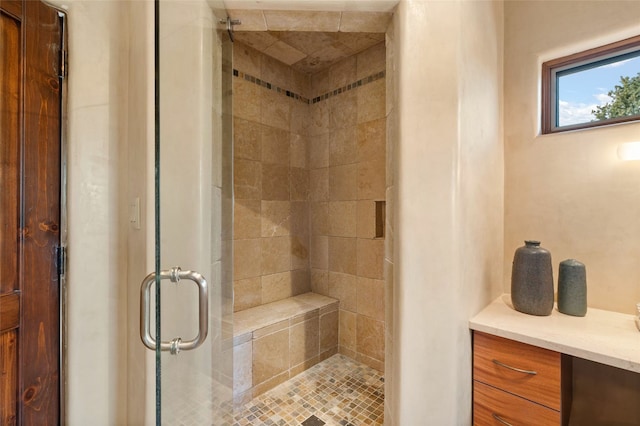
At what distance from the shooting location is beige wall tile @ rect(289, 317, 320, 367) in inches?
81.4

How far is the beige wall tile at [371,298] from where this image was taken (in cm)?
216

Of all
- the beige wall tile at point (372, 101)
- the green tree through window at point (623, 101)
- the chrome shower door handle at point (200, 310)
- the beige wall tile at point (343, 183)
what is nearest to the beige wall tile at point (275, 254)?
the beige wall tile at point (343, 183)

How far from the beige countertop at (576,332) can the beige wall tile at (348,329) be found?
120 centimetres

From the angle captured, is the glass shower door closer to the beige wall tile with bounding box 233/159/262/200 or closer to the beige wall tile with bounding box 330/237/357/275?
the beige wall tile with bounding box 233/159/262/200

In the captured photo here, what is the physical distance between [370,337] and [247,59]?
8.13ft

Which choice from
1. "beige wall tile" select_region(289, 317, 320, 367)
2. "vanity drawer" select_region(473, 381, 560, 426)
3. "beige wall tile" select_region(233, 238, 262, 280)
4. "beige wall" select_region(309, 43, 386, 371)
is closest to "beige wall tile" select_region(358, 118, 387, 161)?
"beige wall" select_region(309, 43, 386, 371)

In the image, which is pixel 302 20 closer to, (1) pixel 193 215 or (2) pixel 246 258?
(1) pixel 193 215

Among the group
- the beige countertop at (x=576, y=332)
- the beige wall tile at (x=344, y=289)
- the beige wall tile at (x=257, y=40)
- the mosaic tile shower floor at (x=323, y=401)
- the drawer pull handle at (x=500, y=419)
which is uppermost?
the beige wall tile at (x=257, y=40)

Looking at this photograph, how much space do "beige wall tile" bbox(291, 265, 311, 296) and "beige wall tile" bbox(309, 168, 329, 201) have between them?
69 centimetres

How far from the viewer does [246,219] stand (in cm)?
221

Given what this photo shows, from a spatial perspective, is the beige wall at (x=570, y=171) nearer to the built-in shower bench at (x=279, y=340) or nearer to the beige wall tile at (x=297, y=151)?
the built-in shower bench at (x=279, y=340)

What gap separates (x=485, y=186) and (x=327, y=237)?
56.2 inches

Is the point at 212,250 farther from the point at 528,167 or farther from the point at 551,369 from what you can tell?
the point at 528,167

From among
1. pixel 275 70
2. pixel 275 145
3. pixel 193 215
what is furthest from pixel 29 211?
pixel 275 70
